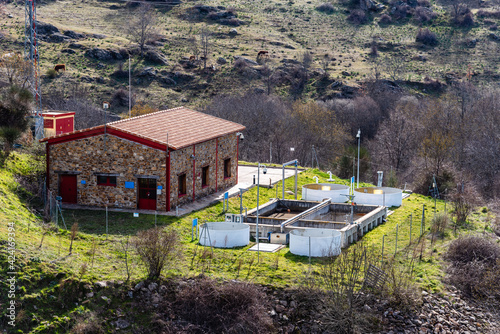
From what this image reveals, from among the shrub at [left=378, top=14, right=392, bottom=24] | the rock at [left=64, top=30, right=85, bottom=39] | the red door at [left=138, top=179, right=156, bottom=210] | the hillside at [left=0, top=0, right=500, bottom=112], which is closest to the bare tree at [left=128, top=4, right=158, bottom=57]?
the hillside at [left=0, top=0, right=500, bottom=112]

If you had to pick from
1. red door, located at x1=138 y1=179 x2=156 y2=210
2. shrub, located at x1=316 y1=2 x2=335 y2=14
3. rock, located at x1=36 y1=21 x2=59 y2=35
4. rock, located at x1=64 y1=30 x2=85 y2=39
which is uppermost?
shrub, located at x1=316 y1=2 x2=335 y2=14

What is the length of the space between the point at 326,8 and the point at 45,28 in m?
42.6

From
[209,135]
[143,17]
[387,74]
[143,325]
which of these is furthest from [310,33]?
[143,325]

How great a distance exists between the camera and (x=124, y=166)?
2744 cm

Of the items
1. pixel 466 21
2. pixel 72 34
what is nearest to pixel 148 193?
pixel 72 34

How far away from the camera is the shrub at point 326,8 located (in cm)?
9538

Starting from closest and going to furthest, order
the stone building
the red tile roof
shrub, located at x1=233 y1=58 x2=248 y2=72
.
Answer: the stone building, the red tile roof, shrub, located at x1=233 y1=58 x2=248 y2=72

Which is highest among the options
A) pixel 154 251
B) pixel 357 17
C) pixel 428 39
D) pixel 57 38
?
pixel 357 17

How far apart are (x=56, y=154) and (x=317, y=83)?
50677 millimetres

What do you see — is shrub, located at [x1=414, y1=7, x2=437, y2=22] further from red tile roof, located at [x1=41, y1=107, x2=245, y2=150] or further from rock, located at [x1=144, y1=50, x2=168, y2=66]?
red tile roof, located at [x1=41, y1=107, x2=245, y2=150]

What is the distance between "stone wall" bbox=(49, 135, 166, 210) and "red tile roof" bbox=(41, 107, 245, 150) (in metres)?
0.64

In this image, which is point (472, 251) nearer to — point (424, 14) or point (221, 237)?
point (221, 237)

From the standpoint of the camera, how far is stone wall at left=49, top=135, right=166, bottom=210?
89.5 ft

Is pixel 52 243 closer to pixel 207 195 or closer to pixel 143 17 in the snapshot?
pixel 207 195
